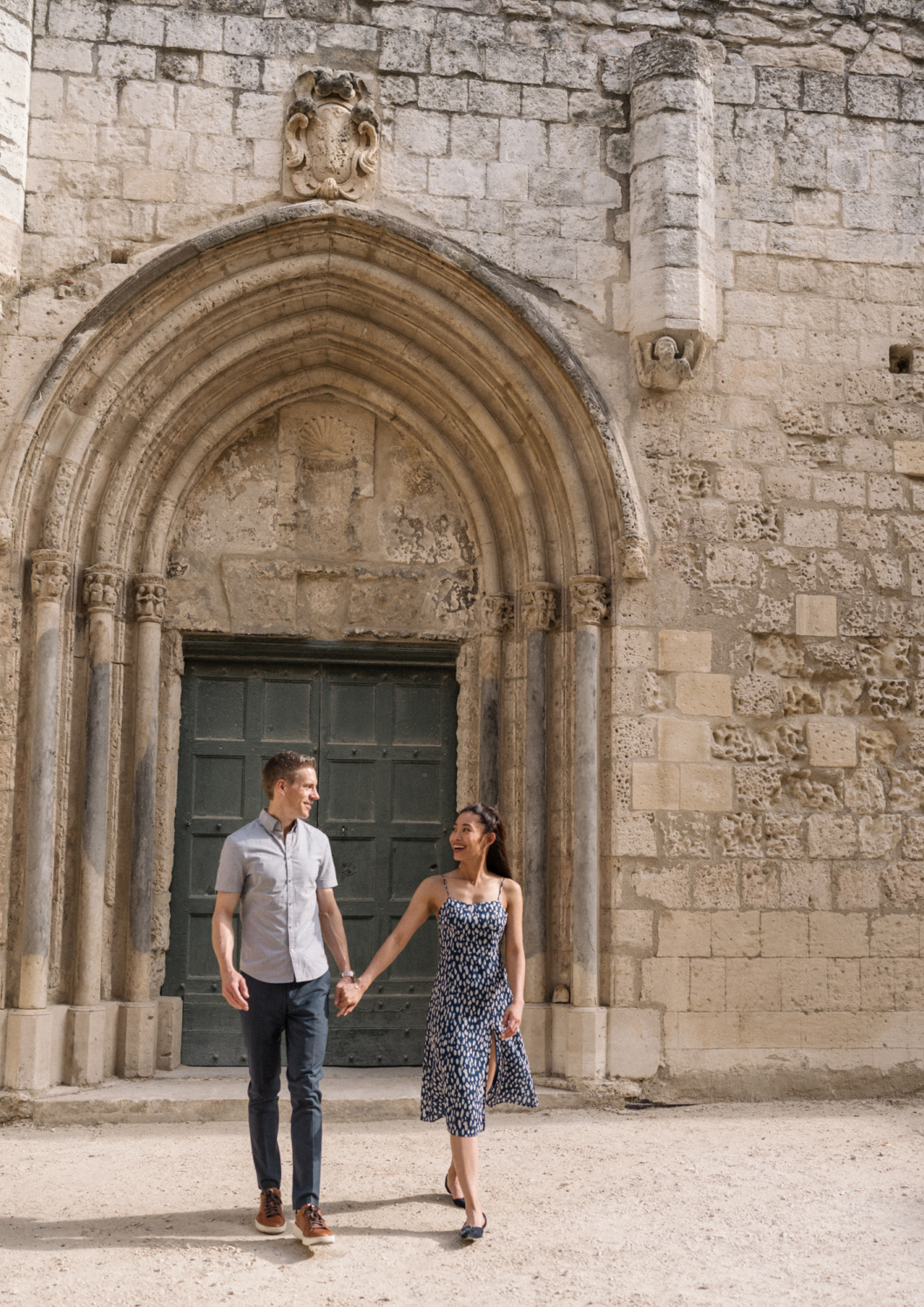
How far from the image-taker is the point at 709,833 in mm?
5488

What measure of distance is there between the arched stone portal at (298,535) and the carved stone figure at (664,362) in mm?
291

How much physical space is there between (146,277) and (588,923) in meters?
3.50

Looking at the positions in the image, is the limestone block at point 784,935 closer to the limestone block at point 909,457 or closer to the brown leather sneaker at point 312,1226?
the limestone block at point 909,457

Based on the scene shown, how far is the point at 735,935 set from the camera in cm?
545

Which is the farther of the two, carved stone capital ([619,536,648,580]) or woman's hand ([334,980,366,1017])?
carved stone capital ([619,536,648,580])

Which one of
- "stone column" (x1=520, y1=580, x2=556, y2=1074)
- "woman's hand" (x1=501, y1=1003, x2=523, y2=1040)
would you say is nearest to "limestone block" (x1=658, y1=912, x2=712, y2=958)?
"stone column" (x1=520, y1=580, x2=556, y2=1074)

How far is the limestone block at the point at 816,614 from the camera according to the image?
568cm

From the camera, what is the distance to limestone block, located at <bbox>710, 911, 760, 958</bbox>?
17.8 feet

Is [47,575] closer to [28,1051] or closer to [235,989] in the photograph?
[28,1051]

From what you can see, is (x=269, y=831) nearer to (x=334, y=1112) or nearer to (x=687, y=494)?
(x=334, y=1112)

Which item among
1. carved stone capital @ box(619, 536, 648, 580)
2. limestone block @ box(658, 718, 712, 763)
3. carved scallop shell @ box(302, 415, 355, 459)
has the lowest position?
limestone block @ box(658, 718, 712, 763)

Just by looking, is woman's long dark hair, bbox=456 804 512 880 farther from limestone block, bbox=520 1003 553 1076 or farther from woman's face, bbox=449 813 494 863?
limestone block, bbox=520 1003 553 1076

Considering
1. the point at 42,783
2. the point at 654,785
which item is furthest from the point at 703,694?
the point at 42,783

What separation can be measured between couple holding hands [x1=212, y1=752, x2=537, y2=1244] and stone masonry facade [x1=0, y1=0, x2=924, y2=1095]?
188 centimetres
